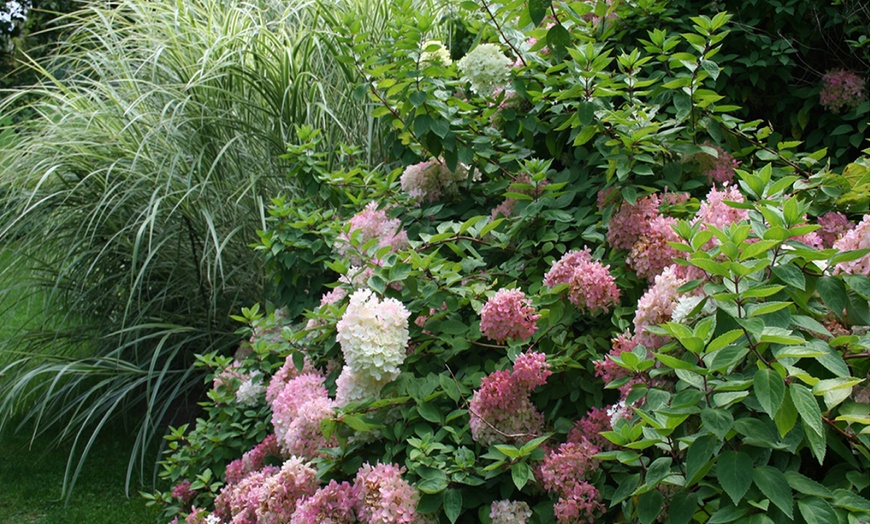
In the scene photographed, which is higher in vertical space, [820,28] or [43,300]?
[820,28]

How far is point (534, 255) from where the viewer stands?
6.99 ft

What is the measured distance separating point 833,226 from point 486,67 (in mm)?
1076

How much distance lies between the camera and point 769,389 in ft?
3.63

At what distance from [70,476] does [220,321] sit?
0.95 meters

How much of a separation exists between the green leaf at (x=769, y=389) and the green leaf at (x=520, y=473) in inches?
20.2

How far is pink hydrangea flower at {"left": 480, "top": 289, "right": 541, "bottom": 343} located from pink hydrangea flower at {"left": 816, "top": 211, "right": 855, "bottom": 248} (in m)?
0.69

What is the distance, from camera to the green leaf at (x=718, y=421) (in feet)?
3.67

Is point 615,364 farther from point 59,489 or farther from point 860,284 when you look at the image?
point 59,489

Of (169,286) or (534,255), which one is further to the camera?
(169,286)

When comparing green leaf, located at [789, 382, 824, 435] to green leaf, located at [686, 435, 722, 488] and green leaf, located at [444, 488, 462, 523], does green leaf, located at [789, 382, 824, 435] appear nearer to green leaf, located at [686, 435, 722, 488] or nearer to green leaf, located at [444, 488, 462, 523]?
green leaf, located at [686, 435, 722, 488]

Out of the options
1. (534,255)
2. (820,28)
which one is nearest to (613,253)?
(534,255)

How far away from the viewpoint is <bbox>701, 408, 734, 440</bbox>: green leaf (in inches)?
44.1

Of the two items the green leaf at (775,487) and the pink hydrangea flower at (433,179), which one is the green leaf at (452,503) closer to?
the green leaf at (775,487)

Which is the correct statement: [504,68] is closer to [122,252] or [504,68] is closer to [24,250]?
[122,252]
